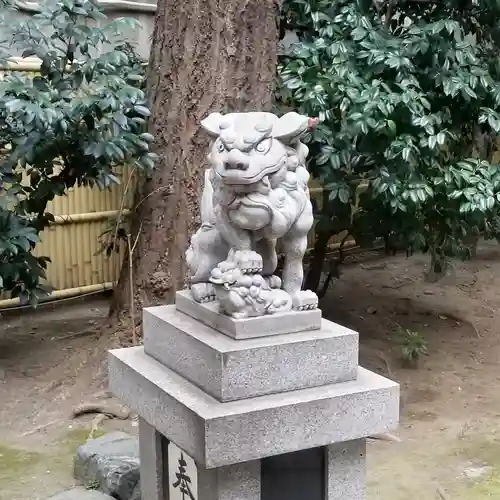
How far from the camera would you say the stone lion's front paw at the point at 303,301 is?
3118 mm

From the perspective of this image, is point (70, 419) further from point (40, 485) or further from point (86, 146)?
point (86, 146)

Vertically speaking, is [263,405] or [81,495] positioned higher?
[263,405]

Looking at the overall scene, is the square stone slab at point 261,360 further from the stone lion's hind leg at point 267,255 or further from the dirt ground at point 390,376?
the dirt ground at point 390,376

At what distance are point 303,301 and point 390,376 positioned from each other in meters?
3.02

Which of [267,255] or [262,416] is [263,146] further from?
[262,416]

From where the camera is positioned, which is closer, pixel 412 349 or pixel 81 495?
pixel 81 495

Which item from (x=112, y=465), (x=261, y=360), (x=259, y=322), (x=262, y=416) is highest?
(x=259, y=322)

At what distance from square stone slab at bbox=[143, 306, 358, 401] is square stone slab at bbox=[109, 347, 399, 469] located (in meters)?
0.04

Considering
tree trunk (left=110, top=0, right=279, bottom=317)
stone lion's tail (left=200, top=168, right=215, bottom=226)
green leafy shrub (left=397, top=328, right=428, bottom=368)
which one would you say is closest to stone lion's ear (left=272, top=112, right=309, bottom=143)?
stone lion's tail (left=200, top=168, right=215, bottom=226)

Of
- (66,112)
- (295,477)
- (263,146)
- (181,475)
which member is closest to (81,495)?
(181,475)

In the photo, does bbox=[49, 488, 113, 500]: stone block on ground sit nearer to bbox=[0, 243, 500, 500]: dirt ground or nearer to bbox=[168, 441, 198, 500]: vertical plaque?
bbox=[0, 243, 500, 500]: dirt ground

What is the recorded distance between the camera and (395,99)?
16.0ft

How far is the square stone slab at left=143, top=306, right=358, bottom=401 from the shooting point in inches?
114

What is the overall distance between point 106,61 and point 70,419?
233cm
